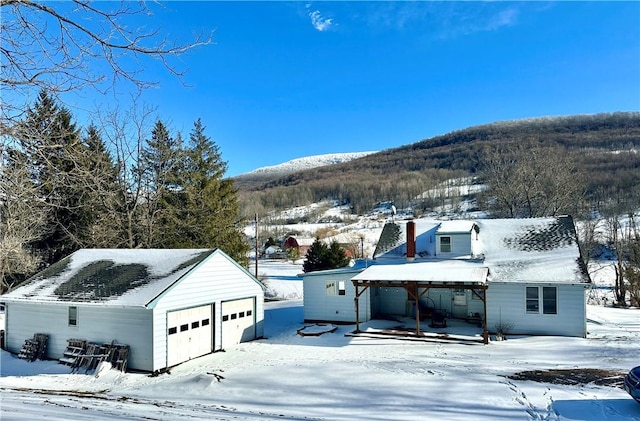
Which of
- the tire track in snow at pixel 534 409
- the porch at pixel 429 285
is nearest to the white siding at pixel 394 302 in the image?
the porch at pixel 429 285

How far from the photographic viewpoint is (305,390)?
12328 millimetres

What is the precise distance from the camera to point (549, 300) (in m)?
19.1

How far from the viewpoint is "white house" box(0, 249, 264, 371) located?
608 inches

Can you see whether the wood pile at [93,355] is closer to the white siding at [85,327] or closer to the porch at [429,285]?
the white siding at [85,327]

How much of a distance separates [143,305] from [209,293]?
3.29m

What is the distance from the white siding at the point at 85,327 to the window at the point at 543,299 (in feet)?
50.3

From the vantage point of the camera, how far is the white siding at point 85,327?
603 inches

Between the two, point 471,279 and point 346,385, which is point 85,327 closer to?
point 346,385

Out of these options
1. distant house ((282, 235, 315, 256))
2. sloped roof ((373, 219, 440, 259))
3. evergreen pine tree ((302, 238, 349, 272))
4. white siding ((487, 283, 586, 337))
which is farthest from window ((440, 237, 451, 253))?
distant house ((282, 235, 315, 256))

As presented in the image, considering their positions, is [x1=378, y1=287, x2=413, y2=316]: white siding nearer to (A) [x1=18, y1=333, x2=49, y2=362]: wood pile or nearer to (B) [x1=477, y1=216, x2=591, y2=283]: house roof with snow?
(B) [x1=477, y1=216, x2=591, y2=283]: house roof with snow

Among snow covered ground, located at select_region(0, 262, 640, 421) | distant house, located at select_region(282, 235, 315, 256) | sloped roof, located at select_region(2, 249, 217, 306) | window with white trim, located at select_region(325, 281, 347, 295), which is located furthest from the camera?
distant house, located at select_region(282, 235, 315, 256)

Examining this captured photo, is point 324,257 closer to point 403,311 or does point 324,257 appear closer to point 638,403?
point 403,311

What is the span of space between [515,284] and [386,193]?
146m

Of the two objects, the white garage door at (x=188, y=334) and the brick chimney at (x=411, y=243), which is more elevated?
the brick chimney at (x=411, y=243)
